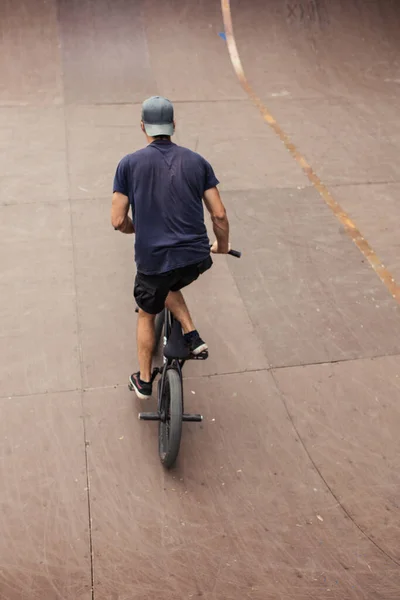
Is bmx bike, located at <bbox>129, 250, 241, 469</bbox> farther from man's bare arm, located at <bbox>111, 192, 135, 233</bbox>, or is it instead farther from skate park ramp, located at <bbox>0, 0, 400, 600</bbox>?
man's bare arm, located at <bbox>111, 192, 135, 233</bbox>

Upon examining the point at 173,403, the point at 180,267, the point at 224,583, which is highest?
the point at 180,267

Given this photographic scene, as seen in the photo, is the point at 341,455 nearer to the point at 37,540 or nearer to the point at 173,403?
the point at 173,403

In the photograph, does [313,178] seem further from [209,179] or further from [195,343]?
[195,343]

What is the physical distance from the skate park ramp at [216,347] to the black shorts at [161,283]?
3.04 ft

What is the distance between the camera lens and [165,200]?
436 centimetres

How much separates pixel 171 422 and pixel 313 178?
14.8 ft

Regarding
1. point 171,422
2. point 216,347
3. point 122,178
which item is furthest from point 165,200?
point 216,347

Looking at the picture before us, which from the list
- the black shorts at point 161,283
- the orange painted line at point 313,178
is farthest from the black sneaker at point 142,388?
the orange painted line at point 313,178

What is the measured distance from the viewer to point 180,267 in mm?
4449

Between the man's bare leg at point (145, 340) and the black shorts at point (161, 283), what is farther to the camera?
the man's bare leg at point (145, 340)

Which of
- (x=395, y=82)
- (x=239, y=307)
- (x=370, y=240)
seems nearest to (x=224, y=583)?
(x=239, y=307)

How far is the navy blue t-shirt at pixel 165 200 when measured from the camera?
4344 mm

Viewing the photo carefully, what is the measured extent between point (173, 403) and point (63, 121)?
5.72m

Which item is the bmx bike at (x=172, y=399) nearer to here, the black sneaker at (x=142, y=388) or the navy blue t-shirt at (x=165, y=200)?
the black sneaker at (x=142, y=388)
